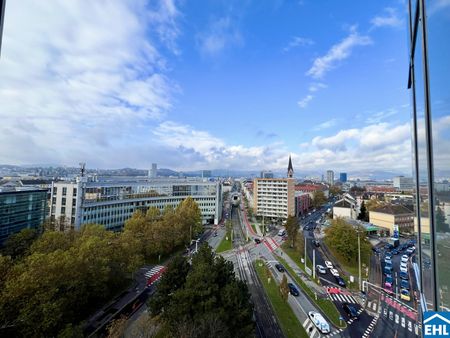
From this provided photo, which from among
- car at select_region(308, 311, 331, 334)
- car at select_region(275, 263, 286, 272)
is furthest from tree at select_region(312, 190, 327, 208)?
car at select_region(308, 311, 331, 334)

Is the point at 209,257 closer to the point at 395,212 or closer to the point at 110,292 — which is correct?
the point at 110,292

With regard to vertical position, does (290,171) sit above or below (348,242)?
above

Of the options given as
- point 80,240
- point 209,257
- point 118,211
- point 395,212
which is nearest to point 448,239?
point 209,257

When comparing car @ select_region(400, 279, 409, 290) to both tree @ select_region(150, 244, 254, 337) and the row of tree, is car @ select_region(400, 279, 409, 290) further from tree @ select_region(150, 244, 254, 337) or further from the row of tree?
the row of tree

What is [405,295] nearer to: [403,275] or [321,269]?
[403,275]

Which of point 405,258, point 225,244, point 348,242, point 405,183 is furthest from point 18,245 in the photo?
point 405,183
